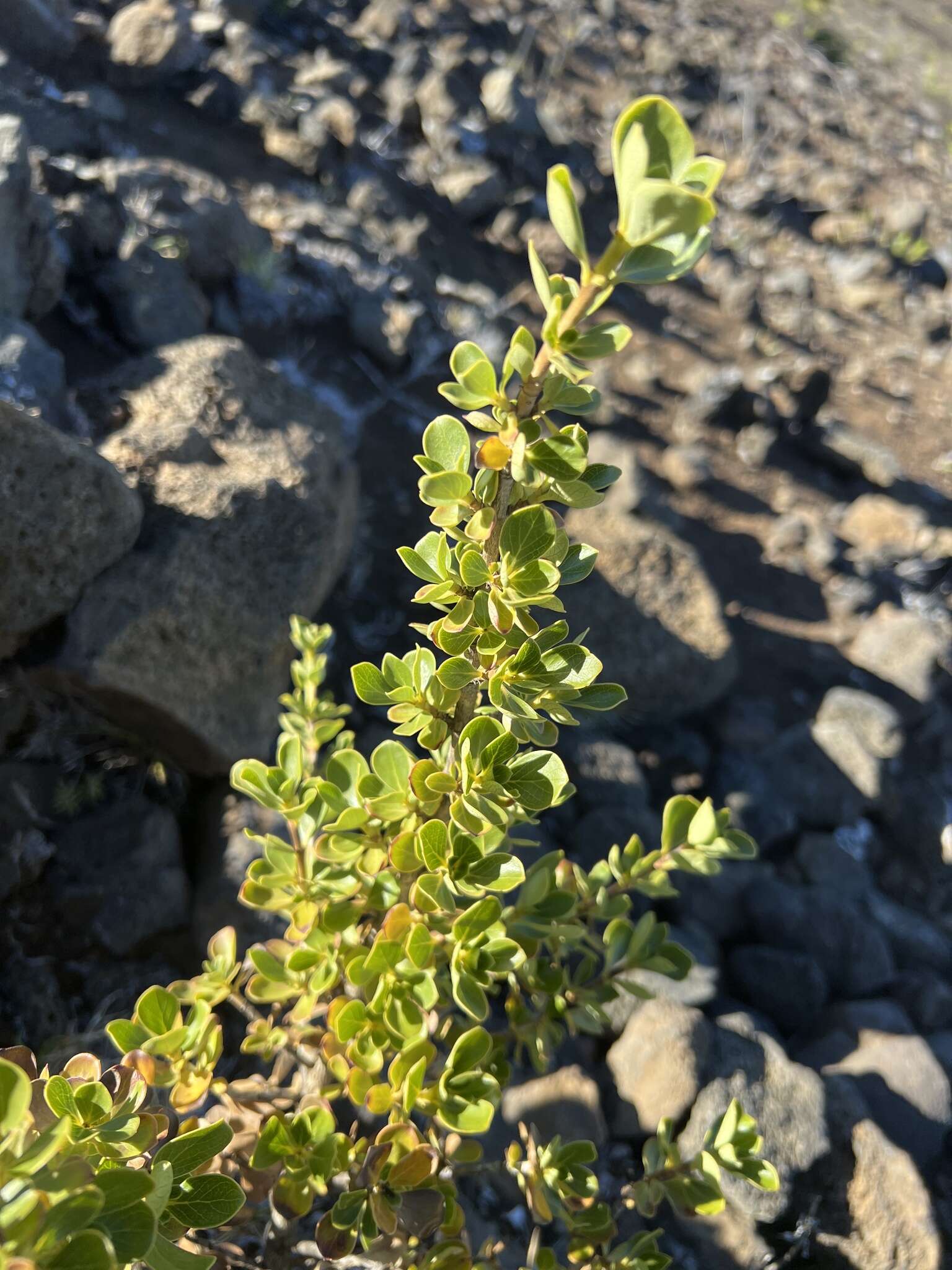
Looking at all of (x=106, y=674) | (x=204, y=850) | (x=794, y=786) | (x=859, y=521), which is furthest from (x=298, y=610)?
(x=859, y=521)

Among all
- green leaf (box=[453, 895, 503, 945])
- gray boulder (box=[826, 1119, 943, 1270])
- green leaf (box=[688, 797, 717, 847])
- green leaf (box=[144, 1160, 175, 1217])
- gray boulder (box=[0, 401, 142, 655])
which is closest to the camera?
green leaf (box=[144, 1160, 175, 1217])

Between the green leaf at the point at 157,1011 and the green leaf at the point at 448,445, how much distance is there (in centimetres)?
76

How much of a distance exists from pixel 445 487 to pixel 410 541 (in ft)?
9.08

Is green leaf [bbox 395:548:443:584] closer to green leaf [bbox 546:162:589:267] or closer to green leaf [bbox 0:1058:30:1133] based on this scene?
green leaf [bbox 546:162:589:267]

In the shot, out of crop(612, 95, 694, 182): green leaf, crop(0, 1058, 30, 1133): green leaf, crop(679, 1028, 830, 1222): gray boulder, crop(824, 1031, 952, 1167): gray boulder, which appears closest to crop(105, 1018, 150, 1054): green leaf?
crop(0, 1058, 30, 1133): green leaf

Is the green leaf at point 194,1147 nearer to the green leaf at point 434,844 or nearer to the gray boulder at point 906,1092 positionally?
the green leaf at point 434,844

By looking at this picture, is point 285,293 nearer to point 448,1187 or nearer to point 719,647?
point 719,647

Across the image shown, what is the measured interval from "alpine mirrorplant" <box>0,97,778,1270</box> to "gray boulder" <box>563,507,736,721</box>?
2.13 m

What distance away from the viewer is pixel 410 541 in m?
3.55

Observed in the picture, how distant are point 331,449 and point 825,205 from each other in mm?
9675

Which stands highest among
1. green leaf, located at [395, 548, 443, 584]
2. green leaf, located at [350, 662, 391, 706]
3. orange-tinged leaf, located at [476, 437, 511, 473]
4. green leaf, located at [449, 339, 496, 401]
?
green leaf, located at [449, 339, 496, 401]

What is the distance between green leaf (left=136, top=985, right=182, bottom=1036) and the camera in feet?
3.53

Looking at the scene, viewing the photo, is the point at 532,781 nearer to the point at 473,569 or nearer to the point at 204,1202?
the point at 473,569

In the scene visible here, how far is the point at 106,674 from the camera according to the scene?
2102mm
